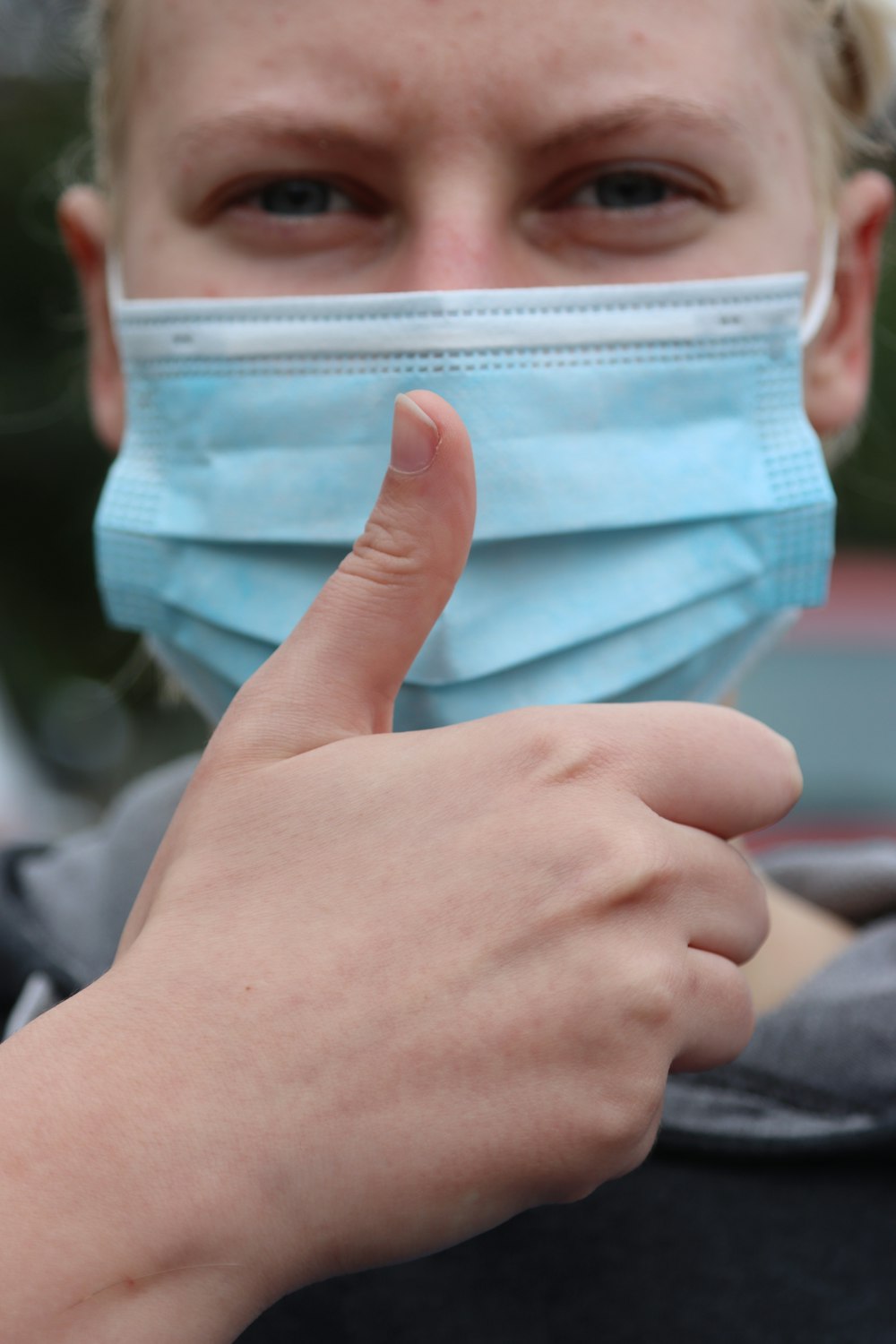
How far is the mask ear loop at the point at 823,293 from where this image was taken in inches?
80.0

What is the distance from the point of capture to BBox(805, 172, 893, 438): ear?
216cm

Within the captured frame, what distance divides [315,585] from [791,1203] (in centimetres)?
98

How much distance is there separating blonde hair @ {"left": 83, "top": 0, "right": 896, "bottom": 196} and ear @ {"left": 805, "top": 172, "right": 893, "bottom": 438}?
0.07m

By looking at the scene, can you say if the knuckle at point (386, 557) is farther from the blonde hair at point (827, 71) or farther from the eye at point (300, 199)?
the blonde hair at point (827, 71)

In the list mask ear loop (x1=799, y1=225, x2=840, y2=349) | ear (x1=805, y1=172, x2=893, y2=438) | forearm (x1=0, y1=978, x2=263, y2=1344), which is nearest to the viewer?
forearm (x1=0, y1=978, x2=263, y2=1344)

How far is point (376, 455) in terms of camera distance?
1.77m

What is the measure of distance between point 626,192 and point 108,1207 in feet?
4.68

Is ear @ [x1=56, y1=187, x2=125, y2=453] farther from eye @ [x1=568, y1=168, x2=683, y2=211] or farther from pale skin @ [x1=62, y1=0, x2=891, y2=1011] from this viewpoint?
eye @ [x1=568, y1=168, x2=683, y2=211]

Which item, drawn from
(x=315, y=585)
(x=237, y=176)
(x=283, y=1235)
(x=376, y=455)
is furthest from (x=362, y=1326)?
(x=237, y=176)

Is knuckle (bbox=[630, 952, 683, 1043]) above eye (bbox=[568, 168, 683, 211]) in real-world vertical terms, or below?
below

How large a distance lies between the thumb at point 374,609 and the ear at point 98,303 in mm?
1091

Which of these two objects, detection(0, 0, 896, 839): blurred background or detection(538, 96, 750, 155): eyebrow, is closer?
detection(538, 96, 750, 155): eyebrow

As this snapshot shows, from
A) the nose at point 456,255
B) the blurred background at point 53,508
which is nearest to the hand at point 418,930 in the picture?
the nose at point 456,255

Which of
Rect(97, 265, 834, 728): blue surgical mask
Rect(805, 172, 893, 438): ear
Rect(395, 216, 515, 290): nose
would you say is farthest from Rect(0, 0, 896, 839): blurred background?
Rect(395, 216, 515, 290): nose
